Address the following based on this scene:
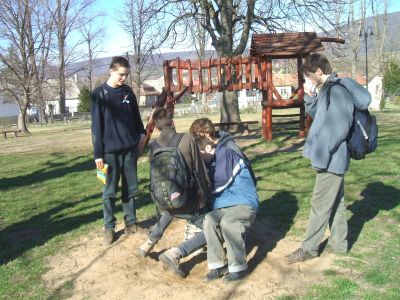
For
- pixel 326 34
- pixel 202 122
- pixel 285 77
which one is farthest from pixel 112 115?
pixel 285 77

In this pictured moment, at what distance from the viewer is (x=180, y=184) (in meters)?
4.04

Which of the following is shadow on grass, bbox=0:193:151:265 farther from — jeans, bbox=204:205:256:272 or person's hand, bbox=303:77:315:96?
person's hand, bbox=303:77:315:96

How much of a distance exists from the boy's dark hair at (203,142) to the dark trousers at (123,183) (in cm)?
112

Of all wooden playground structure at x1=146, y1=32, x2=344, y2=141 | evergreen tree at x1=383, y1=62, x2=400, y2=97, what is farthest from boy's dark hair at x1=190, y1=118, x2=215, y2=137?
evergreen tree at x1=383, y1=62, x2=400, y2=97

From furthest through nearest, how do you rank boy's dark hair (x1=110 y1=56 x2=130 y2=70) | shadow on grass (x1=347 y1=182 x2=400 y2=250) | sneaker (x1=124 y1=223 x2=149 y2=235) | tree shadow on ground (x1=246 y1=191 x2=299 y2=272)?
1. sneaker (x1=124 y1=223 x2=149 y2=235)
2. shadow on grass (x1=347 y1=182 x2=400 y2=250)
3. boy's dark hair (x1=110 y1=56 x2=130 y2=70)
4. tree shadow on ground (x1=246 y1=191 x2=299 y2=272)

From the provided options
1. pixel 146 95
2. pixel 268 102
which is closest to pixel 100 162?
pixel 268 102

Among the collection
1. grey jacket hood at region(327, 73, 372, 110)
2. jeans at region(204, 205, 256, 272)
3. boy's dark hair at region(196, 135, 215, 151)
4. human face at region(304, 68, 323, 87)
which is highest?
human face at region(304, 68, 323, 87)

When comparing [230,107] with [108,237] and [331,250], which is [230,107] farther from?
[331,250]

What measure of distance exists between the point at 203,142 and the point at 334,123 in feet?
3.77

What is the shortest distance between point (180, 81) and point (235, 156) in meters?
8.03

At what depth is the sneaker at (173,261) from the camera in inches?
167

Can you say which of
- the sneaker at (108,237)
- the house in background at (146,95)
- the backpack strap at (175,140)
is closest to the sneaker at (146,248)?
the sneaker at (108,237)

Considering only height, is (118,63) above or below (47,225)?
above

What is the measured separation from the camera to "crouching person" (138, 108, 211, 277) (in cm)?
405
